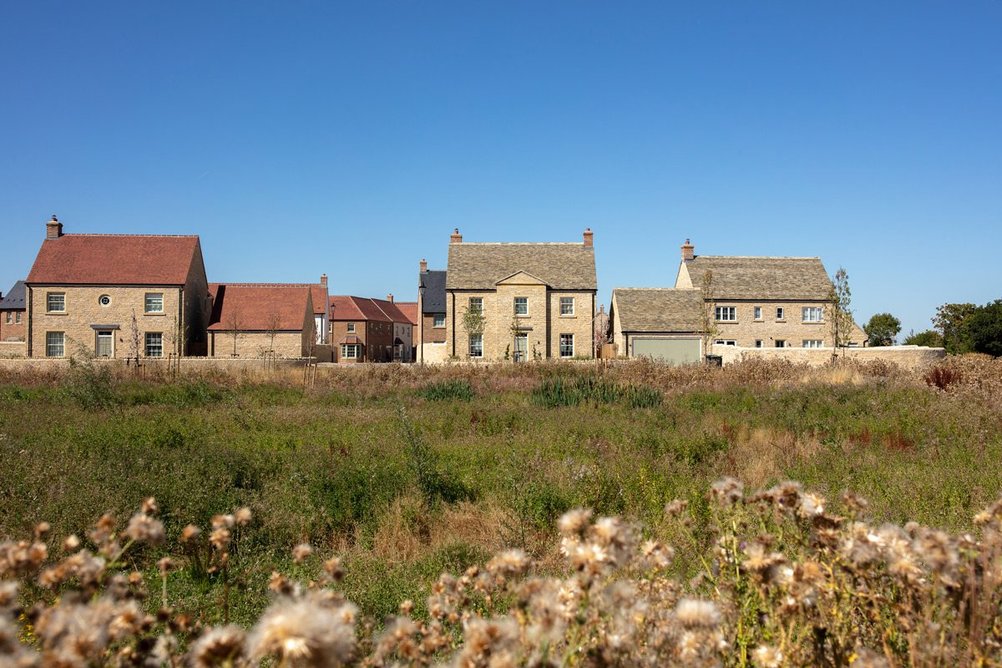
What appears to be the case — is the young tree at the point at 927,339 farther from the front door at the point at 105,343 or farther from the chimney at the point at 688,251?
the front door at the point at 105,343

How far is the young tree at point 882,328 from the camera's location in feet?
163

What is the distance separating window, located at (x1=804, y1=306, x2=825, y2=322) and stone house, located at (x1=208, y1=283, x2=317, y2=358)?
3294cm

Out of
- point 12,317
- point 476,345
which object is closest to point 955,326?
point 476,345

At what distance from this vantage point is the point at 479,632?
1499mm

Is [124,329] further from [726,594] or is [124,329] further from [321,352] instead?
[726,594]

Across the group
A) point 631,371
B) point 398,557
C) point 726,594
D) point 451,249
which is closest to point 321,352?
point 451,249

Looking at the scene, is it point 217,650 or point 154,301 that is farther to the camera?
point 154,301

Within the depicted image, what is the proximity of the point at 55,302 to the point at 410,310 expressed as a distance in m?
41.8

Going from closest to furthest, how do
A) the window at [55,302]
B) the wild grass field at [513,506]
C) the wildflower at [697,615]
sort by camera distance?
the wildflower at [697,615] < the wild grass field at [513,506] < the window at [55,302]

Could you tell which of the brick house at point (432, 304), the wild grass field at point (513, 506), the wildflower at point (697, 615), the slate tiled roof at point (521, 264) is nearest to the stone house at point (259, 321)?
the slate tiled roof at point (521, 264)

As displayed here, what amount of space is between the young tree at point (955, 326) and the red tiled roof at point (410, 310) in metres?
50.6

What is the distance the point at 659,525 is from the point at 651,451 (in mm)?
3622

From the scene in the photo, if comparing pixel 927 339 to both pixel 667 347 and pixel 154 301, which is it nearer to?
pixel 667 347

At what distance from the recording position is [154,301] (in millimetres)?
41438
